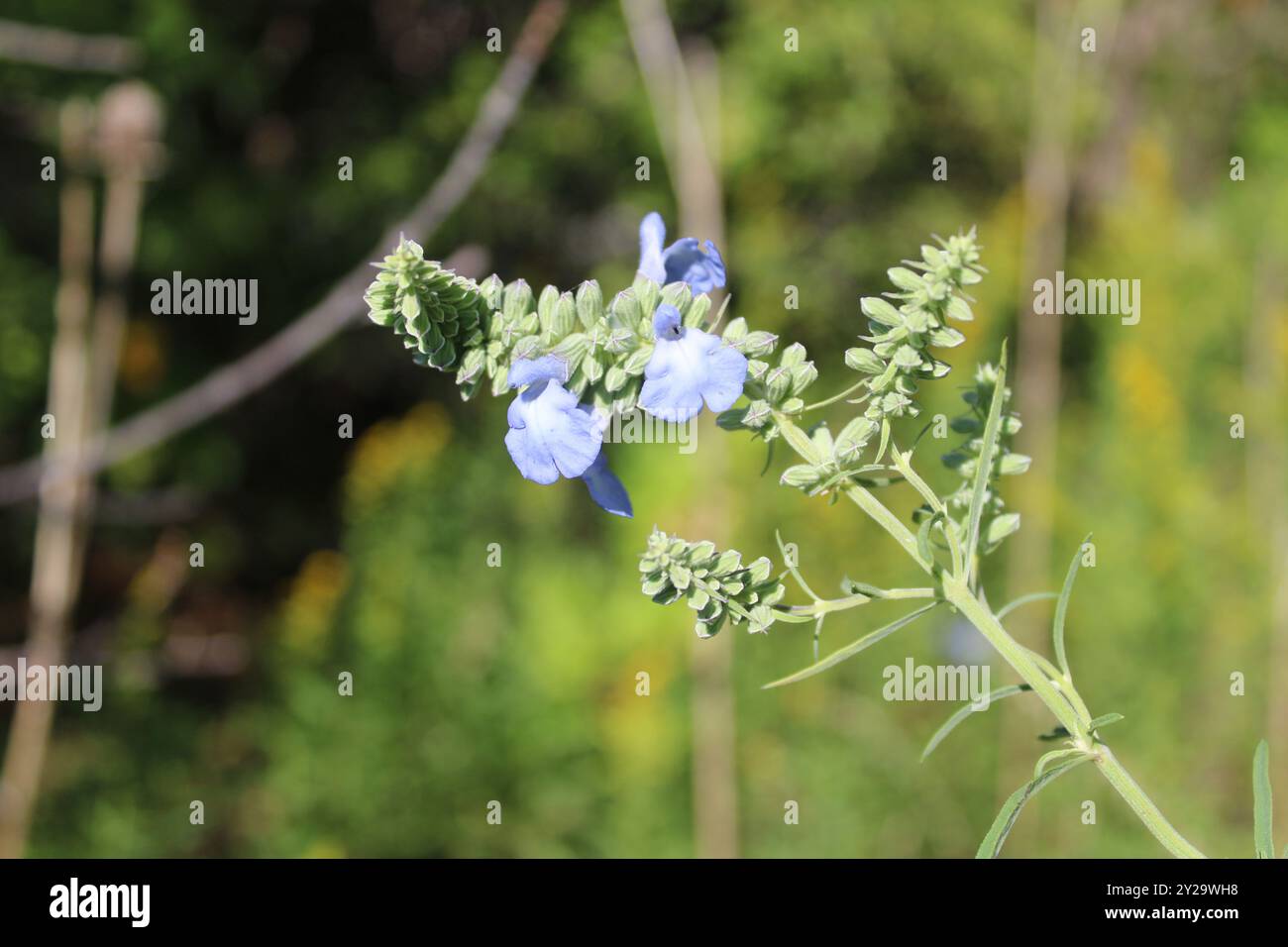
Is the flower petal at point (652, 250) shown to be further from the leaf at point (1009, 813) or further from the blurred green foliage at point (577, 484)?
the blurred green foliage at point (577, 484)

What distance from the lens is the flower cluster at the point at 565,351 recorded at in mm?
1155

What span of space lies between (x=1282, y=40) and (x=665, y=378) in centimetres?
840

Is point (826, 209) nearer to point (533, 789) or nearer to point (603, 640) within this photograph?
point (603, 640)

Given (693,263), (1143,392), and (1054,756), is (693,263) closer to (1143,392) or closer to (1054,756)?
(1054,756)

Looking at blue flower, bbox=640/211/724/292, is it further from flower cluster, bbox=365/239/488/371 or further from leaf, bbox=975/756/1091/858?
leaf, bbox=975/756/1091/858

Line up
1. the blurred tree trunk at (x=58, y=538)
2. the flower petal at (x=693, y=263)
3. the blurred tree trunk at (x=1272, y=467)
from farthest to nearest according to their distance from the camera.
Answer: the blurred tree trunk at (x=1272, y=467) → the blurred tree trunk at (x=58, y=538) → the flower petal at (x=693, y=263)

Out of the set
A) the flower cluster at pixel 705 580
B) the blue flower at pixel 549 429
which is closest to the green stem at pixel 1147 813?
the flower cluster at pixel 705 580

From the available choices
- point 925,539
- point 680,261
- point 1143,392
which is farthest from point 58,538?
point 1143,392

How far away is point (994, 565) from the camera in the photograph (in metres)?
5.39

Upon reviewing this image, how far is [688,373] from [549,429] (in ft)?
0.50

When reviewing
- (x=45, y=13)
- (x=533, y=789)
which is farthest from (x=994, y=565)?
(x=45, y=13)

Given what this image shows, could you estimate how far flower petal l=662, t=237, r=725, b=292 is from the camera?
4.63ft

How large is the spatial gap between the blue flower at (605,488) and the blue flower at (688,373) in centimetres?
13
